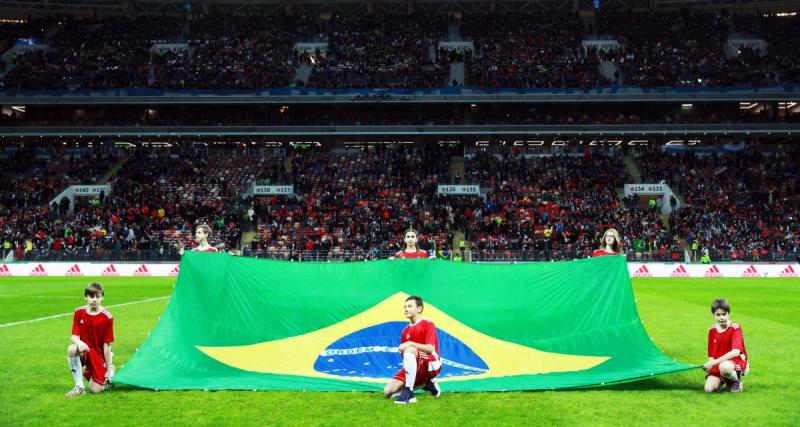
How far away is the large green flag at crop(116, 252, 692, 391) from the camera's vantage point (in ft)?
33.1

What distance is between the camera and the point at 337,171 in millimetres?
53344

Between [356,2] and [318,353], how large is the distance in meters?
63.3

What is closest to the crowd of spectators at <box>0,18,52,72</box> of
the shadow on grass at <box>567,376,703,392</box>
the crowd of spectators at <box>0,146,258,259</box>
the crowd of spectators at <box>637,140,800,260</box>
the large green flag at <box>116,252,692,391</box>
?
the crowd of spectators at <box>0,146,258,259</box>

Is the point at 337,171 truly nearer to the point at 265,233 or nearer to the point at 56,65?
the point at 265,233

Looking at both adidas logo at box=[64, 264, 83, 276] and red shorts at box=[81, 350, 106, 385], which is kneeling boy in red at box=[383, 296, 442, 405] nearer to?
red shorts at box=[81, 350, 106, 385]

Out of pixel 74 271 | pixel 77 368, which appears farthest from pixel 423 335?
pixel 74 271

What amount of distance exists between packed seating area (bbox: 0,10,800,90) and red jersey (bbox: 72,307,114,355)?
48993 mm

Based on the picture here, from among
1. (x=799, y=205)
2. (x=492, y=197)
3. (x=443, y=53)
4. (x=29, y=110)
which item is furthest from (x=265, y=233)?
(x=799, y=205)

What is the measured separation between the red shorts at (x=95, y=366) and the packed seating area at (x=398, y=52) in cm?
4907

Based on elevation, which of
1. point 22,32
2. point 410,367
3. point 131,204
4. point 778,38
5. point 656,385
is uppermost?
point 22,32

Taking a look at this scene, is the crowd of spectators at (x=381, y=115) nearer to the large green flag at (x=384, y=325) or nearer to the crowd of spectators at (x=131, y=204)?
the crowd of spectators at (x=131, y=204)

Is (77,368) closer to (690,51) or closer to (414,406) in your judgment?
(414,406)

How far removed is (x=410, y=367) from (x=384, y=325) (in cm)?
217

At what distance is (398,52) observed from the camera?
2416 inches
